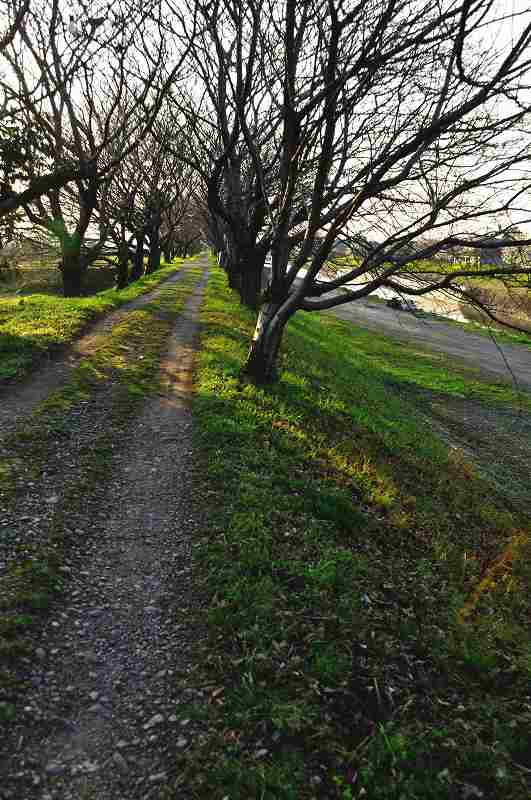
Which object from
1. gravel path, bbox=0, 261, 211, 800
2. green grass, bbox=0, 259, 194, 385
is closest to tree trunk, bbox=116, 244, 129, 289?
green grass, bbox=0, 259, 194, 385

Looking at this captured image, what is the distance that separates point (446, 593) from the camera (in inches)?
284

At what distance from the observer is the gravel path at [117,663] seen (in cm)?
397

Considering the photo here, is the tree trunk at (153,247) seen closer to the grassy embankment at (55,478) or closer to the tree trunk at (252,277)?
the tree trunk at (252,277)

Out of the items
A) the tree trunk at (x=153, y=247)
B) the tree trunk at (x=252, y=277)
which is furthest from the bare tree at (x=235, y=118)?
the tree trunk at (x=153, y=247)

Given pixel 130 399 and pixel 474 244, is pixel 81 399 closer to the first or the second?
pixel 130 399

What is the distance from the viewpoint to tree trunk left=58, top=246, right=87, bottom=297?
25.3 m

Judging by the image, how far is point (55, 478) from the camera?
7988 mm

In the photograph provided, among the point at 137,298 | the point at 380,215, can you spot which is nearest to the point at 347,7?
the point at 380,215

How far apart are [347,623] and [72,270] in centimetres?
2495

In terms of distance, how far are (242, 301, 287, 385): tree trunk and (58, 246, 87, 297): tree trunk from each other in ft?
52.3

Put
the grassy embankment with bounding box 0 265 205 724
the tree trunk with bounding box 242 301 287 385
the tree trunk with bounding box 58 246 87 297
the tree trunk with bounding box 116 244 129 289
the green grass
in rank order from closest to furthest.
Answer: the grassy embankment with bounding box 0 265 205 724, the green grass, the tree trunk with bounding box 242 301 287 385, the tree trunk with bounding box 58 246 87 297, the tree trunk with bounding box 116 244 129 289

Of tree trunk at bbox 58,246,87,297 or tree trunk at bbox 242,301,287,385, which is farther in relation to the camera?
tree trunk at bbox 58,246,87,297

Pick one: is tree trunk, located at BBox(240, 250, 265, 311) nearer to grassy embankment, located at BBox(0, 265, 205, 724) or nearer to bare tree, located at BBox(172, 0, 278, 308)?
bare tree, located at BBox(172, 0, 278, 308)

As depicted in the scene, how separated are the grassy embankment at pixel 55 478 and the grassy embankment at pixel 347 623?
1.79 meters
